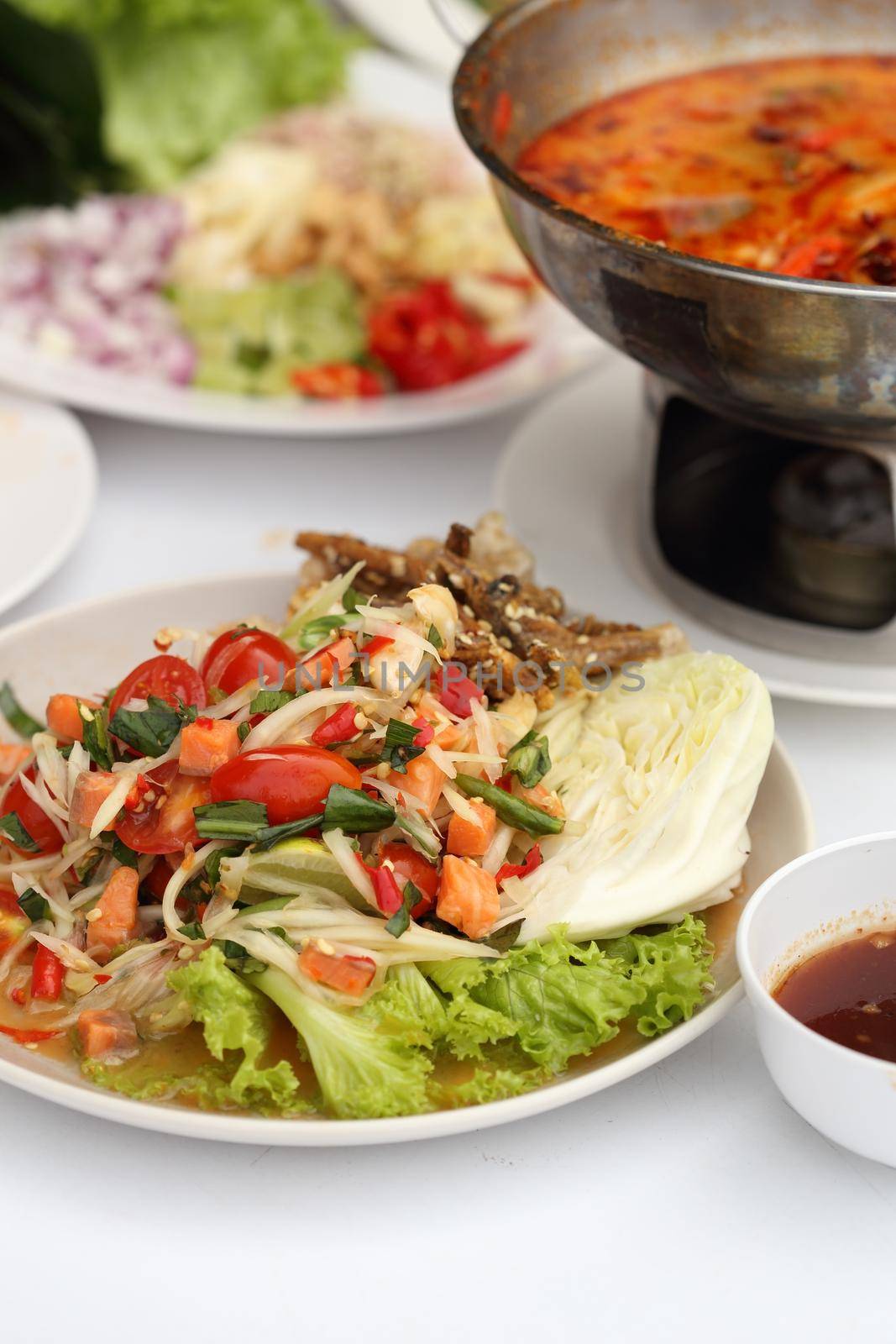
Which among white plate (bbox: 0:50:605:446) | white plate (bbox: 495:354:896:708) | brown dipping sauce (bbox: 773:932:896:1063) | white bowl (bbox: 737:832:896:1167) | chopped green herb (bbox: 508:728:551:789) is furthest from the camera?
white plate (bbox: 0:50:605:446)

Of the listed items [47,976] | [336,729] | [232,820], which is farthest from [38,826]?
[336,729]

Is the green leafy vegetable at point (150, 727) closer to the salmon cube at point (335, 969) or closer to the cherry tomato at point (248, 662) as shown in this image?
the cherry tomato at point (248, 662)

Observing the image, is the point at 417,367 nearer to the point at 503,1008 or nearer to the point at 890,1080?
the point at 503,1008

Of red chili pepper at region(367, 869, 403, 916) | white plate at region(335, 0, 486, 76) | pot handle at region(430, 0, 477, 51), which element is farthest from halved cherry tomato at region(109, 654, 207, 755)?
white plate at region(335, 0, 486, 76)

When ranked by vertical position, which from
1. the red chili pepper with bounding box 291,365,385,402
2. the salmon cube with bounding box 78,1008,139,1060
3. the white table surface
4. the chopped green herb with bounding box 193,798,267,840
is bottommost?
the white table surface

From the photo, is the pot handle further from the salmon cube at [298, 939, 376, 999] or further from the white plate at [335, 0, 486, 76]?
the white plate at [335, 0, 486, 76]

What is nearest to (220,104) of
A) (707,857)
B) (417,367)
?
(417,367)

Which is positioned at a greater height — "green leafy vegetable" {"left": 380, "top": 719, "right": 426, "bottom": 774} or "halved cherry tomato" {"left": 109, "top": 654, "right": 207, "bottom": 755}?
"green leafy vegetable" {"left": 380, "top": 719, "right": 426, "bottom": 774}
